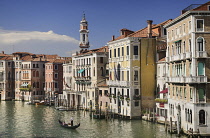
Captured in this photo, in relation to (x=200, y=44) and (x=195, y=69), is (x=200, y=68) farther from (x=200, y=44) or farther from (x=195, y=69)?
(x=200, y=44)

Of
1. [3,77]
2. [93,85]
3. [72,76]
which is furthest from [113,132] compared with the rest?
[3,77]

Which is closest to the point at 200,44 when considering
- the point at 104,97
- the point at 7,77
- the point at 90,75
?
the point at 104,97

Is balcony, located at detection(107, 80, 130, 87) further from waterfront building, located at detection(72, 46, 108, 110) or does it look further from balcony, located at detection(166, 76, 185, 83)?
balcony, located at detection(166, 76, 185, 83)

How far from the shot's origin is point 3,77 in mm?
66938

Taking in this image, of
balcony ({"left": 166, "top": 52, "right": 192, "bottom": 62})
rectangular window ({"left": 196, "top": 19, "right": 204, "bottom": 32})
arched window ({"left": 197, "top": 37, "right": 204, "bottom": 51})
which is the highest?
rectangular window ({"left": 196, "top": 19, "right": 204, "bottom": 32})

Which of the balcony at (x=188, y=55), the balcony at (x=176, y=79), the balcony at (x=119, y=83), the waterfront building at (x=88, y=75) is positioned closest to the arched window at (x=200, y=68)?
the balcony at (x=188, y=55)

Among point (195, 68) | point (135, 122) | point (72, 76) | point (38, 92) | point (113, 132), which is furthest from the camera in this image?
point (38, 92)

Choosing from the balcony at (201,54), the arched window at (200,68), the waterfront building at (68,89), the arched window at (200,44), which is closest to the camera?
the balcony at (201,54)

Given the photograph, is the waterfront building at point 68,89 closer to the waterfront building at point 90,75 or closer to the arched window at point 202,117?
the waterfront building at point 90,75

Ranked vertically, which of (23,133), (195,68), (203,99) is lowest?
(23,133)

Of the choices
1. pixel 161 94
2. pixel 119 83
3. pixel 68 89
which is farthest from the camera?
pixel 68 89

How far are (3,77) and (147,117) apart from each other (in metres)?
41.0

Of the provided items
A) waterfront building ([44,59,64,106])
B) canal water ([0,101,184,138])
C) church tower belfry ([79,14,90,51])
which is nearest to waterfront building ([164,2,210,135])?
canal water ([0,101,184,138])

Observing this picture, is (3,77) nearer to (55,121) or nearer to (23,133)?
(55,121)
